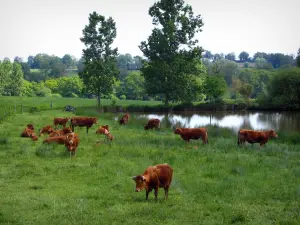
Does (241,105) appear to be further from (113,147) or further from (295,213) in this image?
(295,213)

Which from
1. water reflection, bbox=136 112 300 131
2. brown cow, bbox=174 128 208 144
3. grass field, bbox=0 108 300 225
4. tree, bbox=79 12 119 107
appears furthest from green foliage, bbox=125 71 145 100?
grass field, bbox=0 108 300 225

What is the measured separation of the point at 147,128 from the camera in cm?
3538

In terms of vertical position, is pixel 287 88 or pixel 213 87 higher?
pixel 213 87

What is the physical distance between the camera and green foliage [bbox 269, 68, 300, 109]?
2424 inches

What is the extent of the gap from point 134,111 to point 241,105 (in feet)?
74.5

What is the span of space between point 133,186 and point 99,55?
175 feet

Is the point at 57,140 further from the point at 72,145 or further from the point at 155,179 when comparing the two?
the point at 155,179

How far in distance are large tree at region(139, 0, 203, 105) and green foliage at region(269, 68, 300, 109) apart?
14092 mm

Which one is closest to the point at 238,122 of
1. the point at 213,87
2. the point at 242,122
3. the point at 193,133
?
the point at 242,122

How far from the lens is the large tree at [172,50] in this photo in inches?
2360

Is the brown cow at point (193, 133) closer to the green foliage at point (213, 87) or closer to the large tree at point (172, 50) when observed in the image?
the large tree at point (172, 50)

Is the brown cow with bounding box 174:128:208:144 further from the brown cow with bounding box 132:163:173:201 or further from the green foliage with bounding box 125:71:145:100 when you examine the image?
the green foliage with bounding box 125:71:145:100

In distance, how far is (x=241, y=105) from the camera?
75.3 metres

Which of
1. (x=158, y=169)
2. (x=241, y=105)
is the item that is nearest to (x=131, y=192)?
(x=158, y=169)
